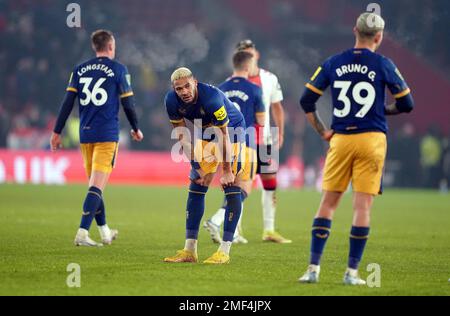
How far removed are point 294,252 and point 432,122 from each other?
2114 cm

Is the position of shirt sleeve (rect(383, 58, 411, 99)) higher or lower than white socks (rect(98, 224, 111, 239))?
higher

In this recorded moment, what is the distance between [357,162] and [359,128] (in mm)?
270

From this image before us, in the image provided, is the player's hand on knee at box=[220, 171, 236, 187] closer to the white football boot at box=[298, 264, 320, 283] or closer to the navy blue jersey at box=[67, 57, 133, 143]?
the white football boot at box=[298, 264, 320, 283]

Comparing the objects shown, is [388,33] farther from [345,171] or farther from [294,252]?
[345,171]

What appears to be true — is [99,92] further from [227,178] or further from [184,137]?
[227,178]

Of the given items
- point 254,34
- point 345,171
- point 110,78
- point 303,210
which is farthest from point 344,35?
point 345,171

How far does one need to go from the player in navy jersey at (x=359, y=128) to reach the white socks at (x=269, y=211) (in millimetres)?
4346

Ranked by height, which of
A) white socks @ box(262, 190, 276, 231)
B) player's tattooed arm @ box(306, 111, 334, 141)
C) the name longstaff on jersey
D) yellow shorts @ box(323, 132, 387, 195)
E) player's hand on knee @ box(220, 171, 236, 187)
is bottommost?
white socks @ box(262, 190, 276, 231)

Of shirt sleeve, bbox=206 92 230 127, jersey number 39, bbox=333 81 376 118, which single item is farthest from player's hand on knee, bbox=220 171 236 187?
jersey number 39, bbox=333 81 376 118

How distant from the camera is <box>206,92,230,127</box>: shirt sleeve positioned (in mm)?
8430

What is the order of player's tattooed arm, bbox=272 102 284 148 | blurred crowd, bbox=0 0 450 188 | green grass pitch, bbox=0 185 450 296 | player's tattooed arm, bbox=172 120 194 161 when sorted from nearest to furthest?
green grass pitch, bbox=0 185 450 296 < player's tattooed arm, bbox=172 120 194 161 < player's tattooed arm, bbox=272 102 284 148 < blurred crowd, bbox=0 0 450 188

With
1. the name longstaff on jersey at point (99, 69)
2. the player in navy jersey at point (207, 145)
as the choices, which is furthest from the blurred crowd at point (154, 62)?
the player in navy jersey at point (207, 145)

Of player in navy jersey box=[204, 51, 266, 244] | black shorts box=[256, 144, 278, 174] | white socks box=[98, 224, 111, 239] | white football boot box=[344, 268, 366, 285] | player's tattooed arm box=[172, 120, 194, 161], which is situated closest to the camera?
white football boot box=[344, 268, 366, 285]

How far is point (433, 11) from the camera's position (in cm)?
2144
